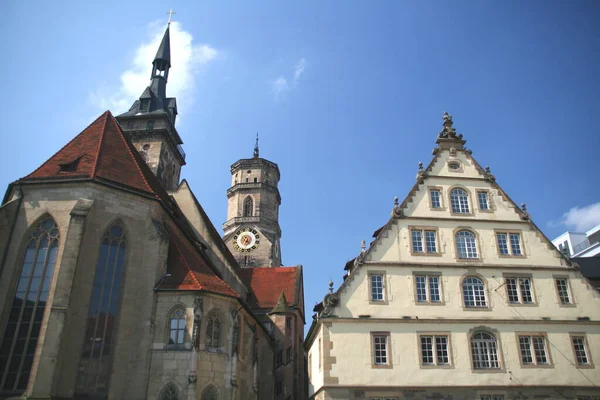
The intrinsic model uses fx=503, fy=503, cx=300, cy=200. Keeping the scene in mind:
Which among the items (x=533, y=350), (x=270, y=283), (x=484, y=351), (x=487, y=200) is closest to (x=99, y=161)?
(x=487, y=200)

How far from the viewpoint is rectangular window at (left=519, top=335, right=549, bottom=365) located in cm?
2267

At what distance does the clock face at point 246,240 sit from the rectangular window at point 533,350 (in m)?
28.6

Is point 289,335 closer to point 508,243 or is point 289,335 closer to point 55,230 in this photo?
point 508,243

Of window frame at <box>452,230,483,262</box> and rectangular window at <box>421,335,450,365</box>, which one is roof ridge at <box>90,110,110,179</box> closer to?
rectangular window at <box>421,335,450,365</box>

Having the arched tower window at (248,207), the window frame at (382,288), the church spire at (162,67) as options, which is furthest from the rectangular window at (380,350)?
the church spire at (162,67)

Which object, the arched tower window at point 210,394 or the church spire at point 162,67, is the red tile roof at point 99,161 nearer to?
the arched tower window at point 210,394

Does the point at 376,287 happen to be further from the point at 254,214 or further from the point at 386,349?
the point at 254,214

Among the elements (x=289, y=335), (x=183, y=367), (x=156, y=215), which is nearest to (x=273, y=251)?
(x=289, y=335)

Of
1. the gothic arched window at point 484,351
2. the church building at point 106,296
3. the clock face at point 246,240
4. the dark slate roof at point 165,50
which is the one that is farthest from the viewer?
the dark slate roof at point 165,50

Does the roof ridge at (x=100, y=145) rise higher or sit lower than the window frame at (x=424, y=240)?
higher

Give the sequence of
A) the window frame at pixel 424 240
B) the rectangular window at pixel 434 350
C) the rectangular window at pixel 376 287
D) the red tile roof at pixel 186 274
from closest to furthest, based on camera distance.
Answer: the red tile roof at pixel 186 274 < the rectangular window at pixel 434 350 < the rectangular window at pixel 376 287 < the window frame at pixel 424 240

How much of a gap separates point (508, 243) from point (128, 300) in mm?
18164

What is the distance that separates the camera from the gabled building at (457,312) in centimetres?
2191

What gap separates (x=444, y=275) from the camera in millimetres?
24000
